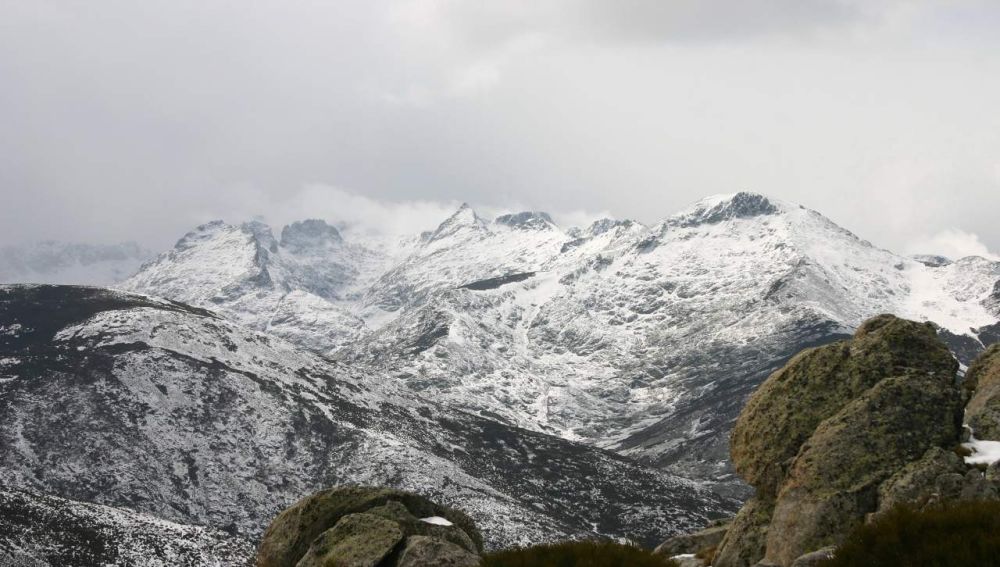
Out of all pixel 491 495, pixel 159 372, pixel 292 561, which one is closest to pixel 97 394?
pixel 159 372

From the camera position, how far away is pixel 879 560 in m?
15.1

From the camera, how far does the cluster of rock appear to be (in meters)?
23.4

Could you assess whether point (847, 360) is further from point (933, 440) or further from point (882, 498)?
point (882, 498)

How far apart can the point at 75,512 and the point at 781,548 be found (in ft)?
285

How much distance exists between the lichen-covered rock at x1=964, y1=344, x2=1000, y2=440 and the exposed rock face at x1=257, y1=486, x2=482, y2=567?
1631 centimetres

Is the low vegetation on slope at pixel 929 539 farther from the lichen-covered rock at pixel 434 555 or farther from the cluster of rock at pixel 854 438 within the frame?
the lichen-covered rock at pixel 434 555

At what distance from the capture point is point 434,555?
25.1 metres

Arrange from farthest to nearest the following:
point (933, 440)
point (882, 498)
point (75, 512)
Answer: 1. point (75, 512)
2. point (933, 440)
3. point (882, 498)

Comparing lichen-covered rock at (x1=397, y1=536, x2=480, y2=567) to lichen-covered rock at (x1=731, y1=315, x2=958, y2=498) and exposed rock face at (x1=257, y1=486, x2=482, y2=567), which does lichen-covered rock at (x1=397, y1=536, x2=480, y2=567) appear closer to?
exposed rock face at (x1=257, y1=486, x2=482, y2=567)

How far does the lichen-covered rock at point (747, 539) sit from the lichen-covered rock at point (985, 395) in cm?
688

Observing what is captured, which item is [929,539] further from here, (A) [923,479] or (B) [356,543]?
(B) [356,543]

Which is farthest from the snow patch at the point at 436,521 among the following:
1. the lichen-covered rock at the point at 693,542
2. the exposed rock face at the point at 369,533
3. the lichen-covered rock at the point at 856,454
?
the lichen-covered rock at the point at 856,454

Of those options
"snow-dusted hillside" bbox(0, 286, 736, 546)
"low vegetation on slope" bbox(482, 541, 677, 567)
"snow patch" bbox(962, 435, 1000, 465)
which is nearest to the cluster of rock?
"snow patch" bbox(962, 435, 1000, 465)

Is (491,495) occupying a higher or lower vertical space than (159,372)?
lower
